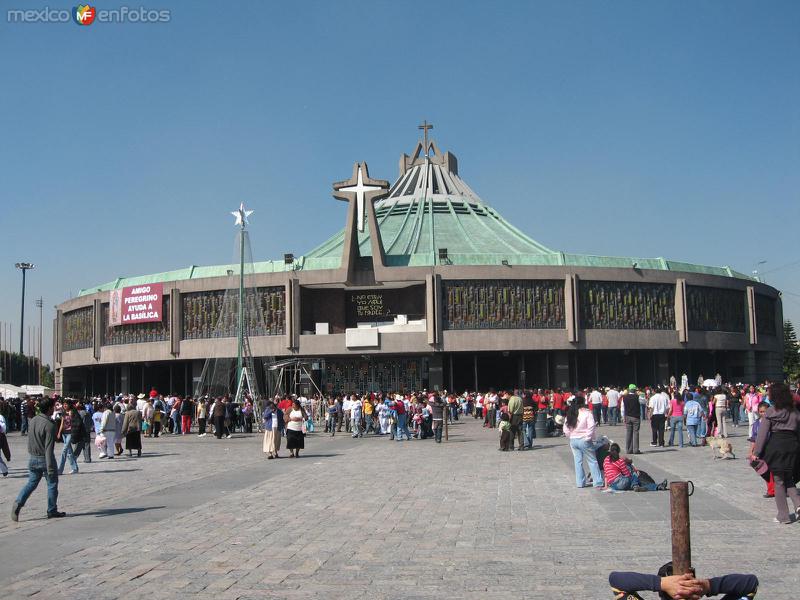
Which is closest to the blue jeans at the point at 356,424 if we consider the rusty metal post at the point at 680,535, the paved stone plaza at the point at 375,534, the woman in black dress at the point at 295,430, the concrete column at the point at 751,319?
the woman in black dress at the point at 295,430

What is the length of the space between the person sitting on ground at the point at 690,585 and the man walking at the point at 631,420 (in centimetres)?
1386

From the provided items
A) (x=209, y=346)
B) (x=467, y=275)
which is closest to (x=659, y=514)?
(x=467, y=275)

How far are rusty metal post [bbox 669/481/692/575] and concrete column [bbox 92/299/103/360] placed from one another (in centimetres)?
5380

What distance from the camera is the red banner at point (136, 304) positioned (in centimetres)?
5125

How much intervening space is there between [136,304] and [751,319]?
127ft

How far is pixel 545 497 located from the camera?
11.9 metres

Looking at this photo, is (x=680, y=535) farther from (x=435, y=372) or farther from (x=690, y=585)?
(x=435, y=372)

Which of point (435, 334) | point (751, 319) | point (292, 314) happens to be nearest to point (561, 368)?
point (435, 334)

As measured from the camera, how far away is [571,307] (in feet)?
159

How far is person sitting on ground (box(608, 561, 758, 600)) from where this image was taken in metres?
4.09

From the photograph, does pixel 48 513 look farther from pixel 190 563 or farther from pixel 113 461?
pixel 113 461

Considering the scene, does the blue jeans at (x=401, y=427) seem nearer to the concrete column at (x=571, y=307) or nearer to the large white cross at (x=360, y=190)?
the large white cross at (x=360, y=190)

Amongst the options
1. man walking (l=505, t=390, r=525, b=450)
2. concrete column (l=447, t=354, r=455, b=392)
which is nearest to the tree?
concrete column (l=447, t=354, r=455, b=392)

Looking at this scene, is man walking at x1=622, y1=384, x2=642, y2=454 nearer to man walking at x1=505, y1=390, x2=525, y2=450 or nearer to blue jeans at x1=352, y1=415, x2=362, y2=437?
man walking at x1=505, y1=390, x2=525, y2=450
